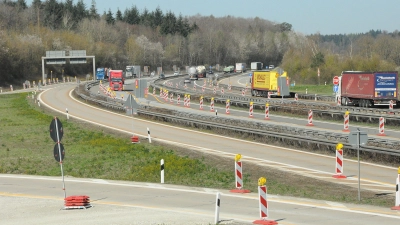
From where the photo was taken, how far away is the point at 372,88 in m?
55.3

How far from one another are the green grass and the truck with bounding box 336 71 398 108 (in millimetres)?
22943

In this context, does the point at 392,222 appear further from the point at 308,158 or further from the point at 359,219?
the point at 308,158

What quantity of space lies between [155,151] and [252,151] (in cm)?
517

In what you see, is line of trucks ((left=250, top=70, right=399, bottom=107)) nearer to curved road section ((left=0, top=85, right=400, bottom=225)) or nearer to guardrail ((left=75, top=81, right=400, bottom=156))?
guardrail ((left=75, top=81, right=400, bottom=156))

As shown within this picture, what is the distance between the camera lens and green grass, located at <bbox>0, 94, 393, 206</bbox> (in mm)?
Answer: 23641

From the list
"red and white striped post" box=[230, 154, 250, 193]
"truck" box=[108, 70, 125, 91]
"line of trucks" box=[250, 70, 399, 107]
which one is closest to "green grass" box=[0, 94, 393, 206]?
"red and white striped post" box=[230, 154, 250, 193]

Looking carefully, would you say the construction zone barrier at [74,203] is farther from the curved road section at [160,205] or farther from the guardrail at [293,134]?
→ the guardrail at [293,134]

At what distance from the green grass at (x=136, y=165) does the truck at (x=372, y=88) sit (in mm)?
22943

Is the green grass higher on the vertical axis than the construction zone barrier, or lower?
lower

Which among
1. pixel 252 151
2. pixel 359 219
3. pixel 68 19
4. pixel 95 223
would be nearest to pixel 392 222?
pixel 359 219

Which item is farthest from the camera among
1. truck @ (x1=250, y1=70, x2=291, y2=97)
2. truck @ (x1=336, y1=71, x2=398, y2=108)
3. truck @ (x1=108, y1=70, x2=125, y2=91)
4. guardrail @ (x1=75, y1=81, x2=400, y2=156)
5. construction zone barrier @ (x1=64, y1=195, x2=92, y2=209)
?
truck @ (x1=108, y1=70, x2=125, y2=91)

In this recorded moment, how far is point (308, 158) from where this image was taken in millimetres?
32562

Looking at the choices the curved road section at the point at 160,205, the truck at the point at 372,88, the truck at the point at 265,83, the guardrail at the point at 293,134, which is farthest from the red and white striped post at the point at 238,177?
the truck at the point at 265,83

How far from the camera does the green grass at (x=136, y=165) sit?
23.6m
